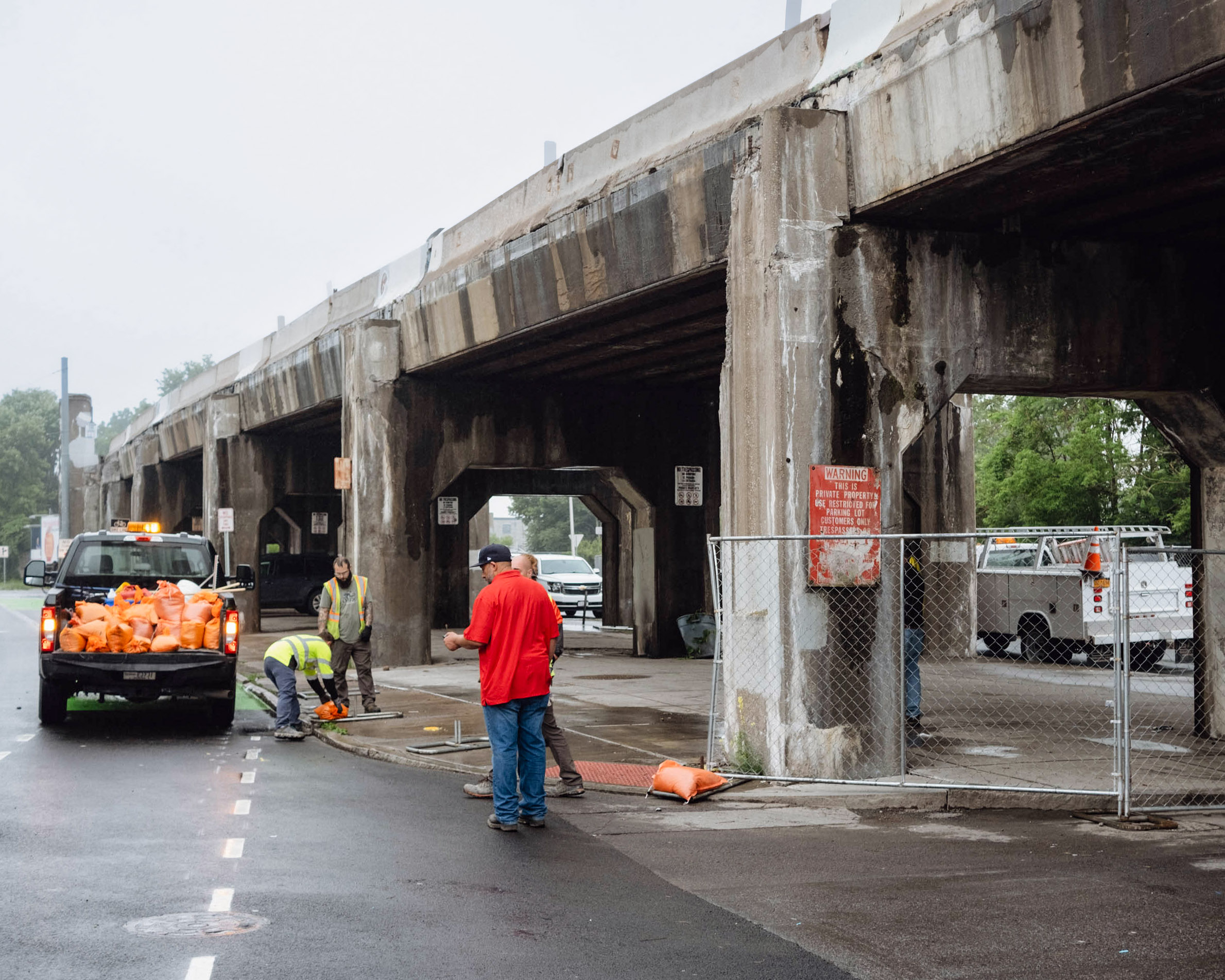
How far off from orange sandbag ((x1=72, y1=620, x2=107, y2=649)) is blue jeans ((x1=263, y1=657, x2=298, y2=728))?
5.07 ft

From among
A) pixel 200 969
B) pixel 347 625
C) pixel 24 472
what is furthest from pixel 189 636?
pixel 24 472

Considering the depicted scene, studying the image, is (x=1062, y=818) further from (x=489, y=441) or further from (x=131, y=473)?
(x=131, y=473)

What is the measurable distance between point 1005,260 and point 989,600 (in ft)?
39.0

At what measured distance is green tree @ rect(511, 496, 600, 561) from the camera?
8300 centimetres

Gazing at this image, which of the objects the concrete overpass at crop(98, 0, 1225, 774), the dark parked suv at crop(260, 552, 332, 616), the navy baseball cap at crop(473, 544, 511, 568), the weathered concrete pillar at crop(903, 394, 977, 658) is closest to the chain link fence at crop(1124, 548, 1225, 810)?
the concrete overpass at crop(98, 0, 1225, 774)

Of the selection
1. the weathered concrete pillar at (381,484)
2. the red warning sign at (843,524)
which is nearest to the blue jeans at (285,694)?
the red warning sign at (843,524)

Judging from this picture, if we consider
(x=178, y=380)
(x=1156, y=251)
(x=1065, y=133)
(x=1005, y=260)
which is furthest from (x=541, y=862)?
(x=178, y=380)

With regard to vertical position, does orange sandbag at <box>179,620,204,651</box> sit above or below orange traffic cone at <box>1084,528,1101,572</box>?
below

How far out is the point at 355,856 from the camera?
24.6ft

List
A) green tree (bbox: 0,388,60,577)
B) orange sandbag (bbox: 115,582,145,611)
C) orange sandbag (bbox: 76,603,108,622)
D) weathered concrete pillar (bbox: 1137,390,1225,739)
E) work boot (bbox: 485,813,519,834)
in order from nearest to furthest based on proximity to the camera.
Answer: work boot (bbox: 485,813,519,834) → weathered concrete pillar (bbox: 1137,390,1225,739) → orange sandbag (bbox: 76,603,108,622) → orange sandbag (bbox: 115,582,145,611) → green tree (bbox: 0,388,60,577)

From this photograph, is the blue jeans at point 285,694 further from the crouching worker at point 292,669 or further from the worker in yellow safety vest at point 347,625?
the worker in yellow safety vest at point 347,625

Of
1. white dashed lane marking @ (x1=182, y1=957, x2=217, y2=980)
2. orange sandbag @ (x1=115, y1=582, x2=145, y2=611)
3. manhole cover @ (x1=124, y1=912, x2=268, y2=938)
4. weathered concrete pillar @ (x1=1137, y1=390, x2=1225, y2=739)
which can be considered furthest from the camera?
orange sandbag @ (x1=115, y1=582, x2=145, y2=611)

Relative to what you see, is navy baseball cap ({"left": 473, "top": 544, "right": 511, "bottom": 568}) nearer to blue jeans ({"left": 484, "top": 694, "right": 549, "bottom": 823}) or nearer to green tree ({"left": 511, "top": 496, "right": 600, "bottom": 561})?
blue jeans ({"left": 484, "top": 694, "right": 549, "bottom": 823})

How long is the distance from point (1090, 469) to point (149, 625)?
22461 mm
